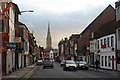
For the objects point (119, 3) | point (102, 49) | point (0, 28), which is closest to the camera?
point (0, 28)

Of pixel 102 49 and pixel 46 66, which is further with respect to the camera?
pixel 46 66

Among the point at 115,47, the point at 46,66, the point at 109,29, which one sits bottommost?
the point at 46,66

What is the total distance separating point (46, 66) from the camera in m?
56.2

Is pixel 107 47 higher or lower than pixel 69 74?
higher

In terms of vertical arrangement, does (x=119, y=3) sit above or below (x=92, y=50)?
above

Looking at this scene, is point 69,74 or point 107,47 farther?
point 107,47

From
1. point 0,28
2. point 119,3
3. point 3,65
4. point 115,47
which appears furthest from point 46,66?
point 0,28

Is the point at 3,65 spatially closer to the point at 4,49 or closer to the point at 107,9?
the point at 4,49

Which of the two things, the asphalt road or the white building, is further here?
the white building

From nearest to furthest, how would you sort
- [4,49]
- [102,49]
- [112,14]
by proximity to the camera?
1. [4,49]
2. [102,49]
3. [112,14]

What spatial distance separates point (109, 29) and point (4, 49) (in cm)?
2650

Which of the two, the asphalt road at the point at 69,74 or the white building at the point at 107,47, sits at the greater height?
the white building at the point at 107,47

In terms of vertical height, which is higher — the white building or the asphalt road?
the white building

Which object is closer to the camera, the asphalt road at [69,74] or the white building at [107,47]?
the asphalt road at [69,74]
